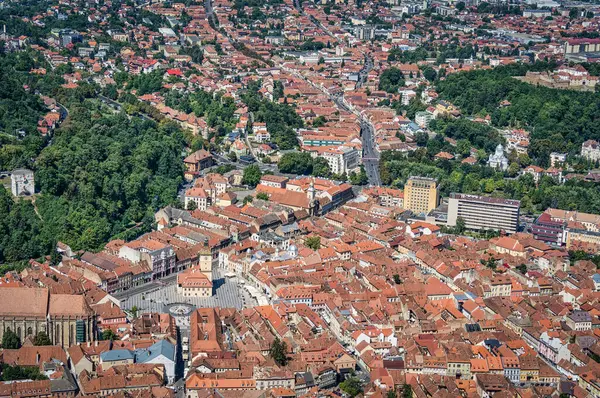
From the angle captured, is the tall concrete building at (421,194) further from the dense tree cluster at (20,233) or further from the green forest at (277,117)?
the dense tree cluster at (20,233)

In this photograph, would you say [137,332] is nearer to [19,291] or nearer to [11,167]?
[19,291]

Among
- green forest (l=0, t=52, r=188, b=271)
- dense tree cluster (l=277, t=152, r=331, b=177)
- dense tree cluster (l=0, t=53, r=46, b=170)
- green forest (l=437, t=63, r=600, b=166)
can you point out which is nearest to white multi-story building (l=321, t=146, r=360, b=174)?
dense tree cluster (l=277, t=152, r=331, b=177)

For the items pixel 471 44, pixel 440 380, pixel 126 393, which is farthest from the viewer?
pixel 471 44

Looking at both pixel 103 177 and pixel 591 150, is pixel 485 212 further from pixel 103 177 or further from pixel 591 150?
pixel 103 177

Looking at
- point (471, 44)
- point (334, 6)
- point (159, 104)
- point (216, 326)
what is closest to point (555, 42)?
point (471, 44)

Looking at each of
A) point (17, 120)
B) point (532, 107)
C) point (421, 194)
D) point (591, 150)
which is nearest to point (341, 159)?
point (421, 194)

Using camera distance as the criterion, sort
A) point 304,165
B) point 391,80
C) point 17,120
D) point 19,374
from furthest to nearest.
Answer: point 391,80 → point 17,120 → point 304,165 → point 19,374
